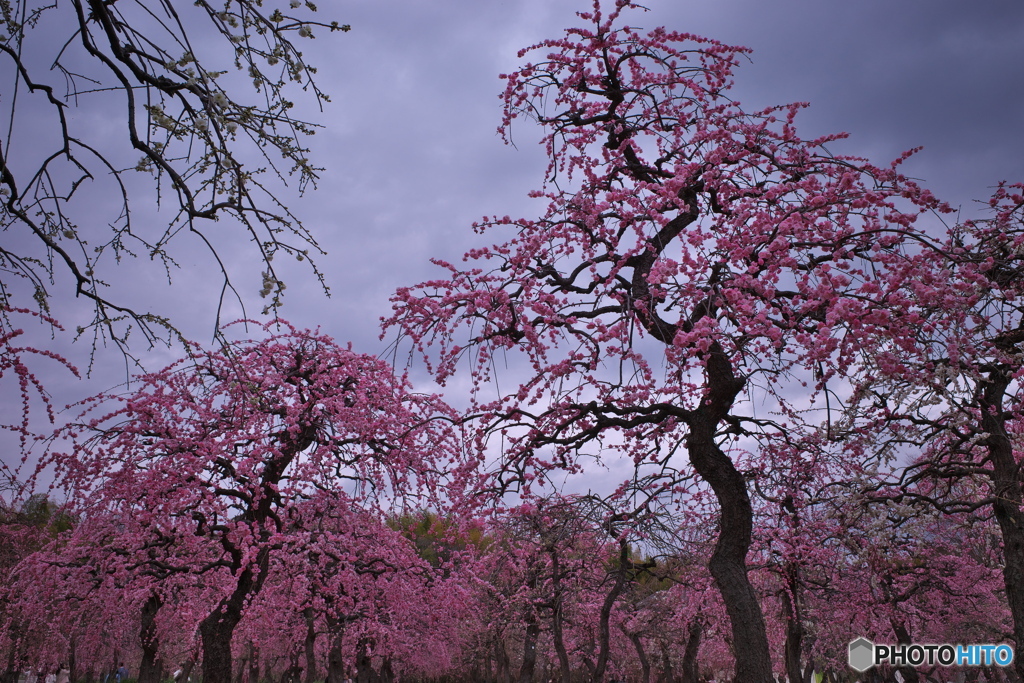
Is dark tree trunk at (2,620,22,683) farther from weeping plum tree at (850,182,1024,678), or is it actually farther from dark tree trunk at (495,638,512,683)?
weeping plum tree at (850,182,1024,678)

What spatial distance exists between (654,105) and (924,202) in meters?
3.98

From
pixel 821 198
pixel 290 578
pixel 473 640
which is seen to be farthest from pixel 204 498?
pixel 473 640

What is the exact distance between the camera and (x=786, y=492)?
44.2 ft

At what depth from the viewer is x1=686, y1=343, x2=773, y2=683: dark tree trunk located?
7.19 m

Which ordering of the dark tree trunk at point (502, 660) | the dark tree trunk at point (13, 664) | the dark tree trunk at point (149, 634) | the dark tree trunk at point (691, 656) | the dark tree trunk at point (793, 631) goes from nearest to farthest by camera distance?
the dark tree trunk at point (793, 631), the dark tree trunk at point (149, 634), the dark tree trunk at point (691, 656), the dark tree trunk at point (13, 664), the dark tree trunk at point (502, 660)

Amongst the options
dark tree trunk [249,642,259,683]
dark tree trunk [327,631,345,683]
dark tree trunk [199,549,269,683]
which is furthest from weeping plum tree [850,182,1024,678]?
dark tree trunk [249,642,259,683]

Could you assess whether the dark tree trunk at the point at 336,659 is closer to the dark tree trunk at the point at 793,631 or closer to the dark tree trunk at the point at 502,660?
the dark tree trunk at the point at 502,660

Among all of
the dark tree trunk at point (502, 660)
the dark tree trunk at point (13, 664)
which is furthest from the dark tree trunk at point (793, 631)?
the dark tree trunk at point (13, 664)

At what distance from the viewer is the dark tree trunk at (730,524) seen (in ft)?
23.6

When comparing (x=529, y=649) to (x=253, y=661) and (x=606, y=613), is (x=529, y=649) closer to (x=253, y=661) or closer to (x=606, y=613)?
(x=606, y=613)

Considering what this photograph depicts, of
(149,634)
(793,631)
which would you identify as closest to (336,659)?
(149,634)

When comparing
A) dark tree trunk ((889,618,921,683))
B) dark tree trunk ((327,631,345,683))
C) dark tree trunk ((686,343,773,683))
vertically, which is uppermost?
dark tree trunk ((686,343,773,683))

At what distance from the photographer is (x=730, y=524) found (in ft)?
26.1

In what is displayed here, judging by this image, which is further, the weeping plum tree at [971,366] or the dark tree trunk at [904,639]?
the dark tree trunk at [904,639]
